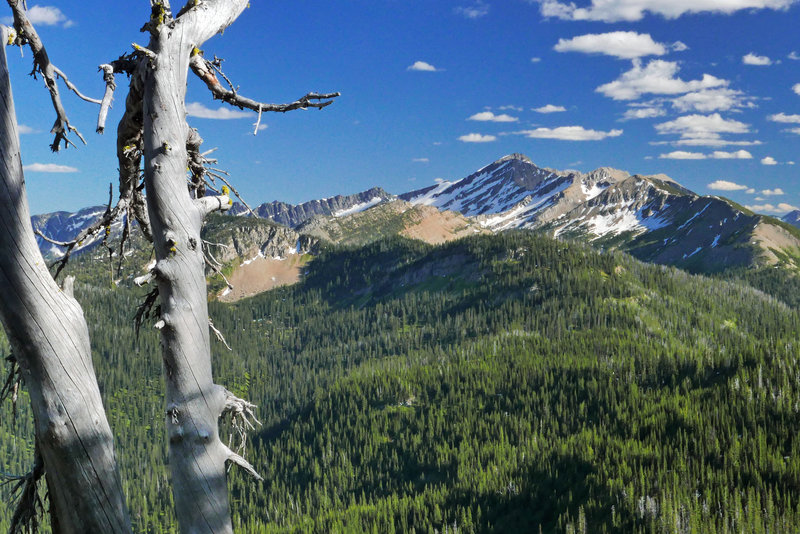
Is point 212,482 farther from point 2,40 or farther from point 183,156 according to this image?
point 2,40

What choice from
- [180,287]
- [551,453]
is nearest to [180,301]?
[180,287]

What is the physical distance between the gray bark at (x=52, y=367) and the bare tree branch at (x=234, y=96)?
2.69 meters

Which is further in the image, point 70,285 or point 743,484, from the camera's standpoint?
point 743,484

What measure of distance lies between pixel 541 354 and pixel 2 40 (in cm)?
20075

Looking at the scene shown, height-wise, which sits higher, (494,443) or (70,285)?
(70,285)

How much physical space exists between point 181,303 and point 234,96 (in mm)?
3413

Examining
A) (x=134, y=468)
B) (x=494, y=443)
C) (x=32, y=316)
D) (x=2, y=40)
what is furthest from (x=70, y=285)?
(x=134, y=468)

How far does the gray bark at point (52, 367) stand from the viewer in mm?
5734

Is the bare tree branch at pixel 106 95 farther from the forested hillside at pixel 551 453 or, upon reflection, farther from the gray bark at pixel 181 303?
the forested hillside at pixel 551 453

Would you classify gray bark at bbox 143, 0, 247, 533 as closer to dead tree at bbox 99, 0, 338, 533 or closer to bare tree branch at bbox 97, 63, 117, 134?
dead tree at bbox 99, 0, 338, 533

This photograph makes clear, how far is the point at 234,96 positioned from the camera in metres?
8.59

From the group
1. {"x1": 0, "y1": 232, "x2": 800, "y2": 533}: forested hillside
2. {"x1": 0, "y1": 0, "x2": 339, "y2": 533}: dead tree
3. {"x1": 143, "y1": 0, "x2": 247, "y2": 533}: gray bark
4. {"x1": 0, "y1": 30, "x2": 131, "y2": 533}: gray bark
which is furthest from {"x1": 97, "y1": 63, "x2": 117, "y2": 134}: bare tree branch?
{"x1": 0, "y1": 232, "x2": 800, "y2": 533}: forested hillside

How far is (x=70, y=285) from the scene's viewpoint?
6.17 m

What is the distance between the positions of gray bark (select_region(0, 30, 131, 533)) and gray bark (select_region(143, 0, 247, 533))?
76 centimetres
